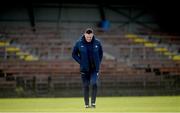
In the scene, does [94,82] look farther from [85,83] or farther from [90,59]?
[90,59]

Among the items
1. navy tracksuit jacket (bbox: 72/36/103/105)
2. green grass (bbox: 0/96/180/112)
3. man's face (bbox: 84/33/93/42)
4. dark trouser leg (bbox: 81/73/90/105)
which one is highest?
man's face (bbox: 84/33/93/42)

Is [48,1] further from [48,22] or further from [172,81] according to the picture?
[172,81]

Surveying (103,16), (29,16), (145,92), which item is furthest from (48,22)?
(145,92)

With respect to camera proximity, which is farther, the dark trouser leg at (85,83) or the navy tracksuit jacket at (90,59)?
the dark trouser leg at (85,83)

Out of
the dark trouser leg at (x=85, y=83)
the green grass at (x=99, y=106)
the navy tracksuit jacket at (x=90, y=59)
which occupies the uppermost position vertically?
the navy tracksuit jacket at (x=90, y=59)

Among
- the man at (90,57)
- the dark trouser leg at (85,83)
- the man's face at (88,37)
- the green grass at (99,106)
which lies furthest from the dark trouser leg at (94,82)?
the man's face at (88,37)

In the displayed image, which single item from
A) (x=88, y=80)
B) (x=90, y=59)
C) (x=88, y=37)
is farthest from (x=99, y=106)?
(x=88, y=37)

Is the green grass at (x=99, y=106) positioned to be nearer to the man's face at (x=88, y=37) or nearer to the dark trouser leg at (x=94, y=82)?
the dark trouser leg at (x=94, y=82)

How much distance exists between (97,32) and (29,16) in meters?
4.52

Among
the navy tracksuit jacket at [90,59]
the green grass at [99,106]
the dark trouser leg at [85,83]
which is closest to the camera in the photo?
the green grass at [99,106]

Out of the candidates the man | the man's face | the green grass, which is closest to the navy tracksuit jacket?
the man

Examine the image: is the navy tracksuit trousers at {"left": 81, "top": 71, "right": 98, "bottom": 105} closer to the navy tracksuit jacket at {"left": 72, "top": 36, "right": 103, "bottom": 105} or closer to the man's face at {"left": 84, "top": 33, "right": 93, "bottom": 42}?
the navy tracksuit jacket at {"left": 72, "top": 36, "right": 103, "bottom": 105}

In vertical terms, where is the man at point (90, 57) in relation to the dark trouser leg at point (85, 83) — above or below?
above

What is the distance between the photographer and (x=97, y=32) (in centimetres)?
3622
